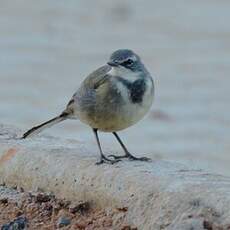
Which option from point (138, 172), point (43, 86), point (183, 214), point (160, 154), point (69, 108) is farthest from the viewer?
point (43, 86)

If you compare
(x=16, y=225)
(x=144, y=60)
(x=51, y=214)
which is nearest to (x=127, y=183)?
(x=51, y=214)

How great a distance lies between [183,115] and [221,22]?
431cm

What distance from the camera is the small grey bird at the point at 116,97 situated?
20.6 feet

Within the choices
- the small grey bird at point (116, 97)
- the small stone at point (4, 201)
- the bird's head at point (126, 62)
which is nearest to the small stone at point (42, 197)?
the small stone at point (4, 201)

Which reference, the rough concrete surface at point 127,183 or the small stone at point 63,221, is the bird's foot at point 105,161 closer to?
the rough concrete surface at point 127,183

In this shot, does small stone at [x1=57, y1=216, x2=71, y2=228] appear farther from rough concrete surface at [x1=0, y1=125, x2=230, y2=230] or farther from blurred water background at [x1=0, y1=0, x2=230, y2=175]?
blurred water background at [x1=0, y1=0, x2=230, y2=175]

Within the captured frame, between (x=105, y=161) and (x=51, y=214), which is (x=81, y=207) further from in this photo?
(x=105, y=161)

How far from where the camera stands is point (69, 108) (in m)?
6.71

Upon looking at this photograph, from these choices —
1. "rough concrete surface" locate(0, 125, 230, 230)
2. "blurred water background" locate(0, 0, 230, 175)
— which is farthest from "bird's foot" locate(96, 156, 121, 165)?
"blurred water background" locate(0, 0, 230, 175)

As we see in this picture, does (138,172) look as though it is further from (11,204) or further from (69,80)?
(69,80)

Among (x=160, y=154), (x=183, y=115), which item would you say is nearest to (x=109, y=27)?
(x=183, y=115)

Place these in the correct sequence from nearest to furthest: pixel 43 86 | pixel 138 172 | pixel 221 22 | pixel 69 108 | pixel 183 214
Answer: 1. pixel 183 214
2. pixel 138 172
3. pixel 69 108
4. pixel 43 86
5. pixel 221 22

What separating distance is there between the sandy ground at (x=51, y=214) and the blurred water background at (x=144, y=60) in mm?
4583

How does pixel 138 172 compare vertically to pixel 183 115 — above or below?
above
